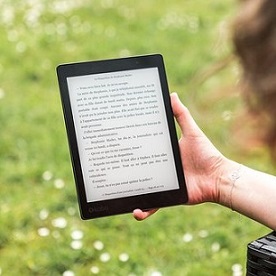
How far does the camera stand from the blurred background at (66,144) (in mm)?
3451

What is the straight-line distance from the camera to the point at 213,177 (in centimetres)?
241

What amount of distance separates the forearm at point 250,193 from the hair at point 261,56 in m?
0.87

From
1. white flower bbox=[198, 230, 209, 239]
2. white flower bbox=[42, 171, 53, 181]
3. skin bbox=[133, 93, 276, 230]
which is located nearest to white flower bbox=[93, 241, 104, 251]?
white flower bbox=[198, 230, 209, 239]

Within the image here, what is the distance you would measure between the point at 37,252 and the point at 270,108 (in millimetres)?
2346

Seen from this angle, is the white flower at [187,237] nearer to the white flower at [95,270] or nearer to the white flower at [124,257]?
the white flower at [124,257]

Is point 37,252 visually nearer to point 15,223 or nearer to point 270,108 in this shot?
point 15,223

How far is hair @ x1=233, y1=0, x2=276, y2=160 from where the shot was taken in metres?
1.30

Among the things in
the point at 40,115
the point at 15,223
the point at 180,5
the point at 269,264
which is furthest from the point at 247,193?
the point at 180,5

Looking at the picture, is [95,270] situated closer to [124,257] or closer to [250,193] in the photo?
[124,257]

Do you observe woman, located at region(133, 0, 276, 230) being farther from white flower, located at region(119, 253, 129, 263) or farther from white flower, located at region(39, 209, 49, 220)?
white flower, located at region(39, 209, 49, 220)

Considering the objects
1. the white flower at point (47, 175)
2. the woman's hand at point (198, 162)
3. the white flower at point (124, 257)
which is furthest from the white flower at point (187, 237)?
the woman's hand at point (198, 162)

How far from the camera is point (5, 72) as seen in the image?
568cm

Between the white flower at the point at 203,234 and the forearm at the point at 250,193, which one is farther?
the white flower at the point at 203,234

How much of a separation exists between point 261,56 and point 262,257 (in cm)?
84
